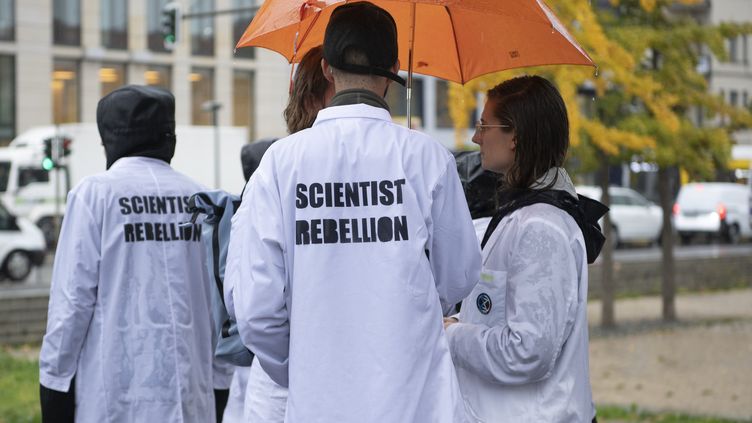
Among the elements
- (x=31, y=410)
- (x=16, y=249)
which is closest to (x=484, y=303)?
(x=31, y=410)

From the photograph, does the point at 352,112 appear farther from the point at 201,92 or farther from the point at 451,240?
the point at 201,92

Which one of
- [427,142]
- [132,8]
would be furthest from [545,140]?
[132,8]

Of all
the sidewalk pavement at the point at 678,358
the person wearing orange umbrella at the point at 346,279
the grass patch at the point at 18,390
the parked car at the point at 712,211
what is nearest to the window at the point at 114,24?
the parked car at the point at 712,211

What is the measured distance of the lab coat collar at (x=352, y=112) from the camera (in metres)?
2.90

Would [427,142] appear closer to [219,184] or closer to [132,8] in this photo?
[219,184]

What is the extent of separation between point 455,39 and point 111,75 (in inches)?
1611

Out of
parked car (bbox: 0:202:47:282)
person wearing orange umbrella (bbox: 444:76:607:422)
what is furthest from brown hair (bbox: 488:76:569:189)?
parked car (bbox: 0:202:47:282)

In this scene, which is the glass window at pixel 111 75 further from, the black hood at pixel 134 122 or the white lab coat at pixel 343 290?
the white lab coat at pixel 343 290

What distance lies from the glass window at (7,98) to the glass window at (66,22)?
218cm

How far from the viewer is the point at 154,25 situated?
44.6 m

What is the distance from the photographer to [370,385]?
2787 millimetres

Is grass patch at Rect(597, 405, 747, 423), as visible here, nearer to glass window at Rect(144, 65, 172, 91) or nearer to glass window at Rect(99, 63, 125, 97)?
glass window at Rect(99, 63, 125, 97)

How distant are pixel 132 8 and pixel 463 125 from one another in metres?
32.2

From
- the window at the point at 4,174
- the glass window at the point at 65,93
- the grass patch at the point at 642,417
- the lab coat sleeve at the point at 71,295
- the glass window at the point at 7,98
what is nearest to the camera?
the lab coat sleeve at the point at 71,295
